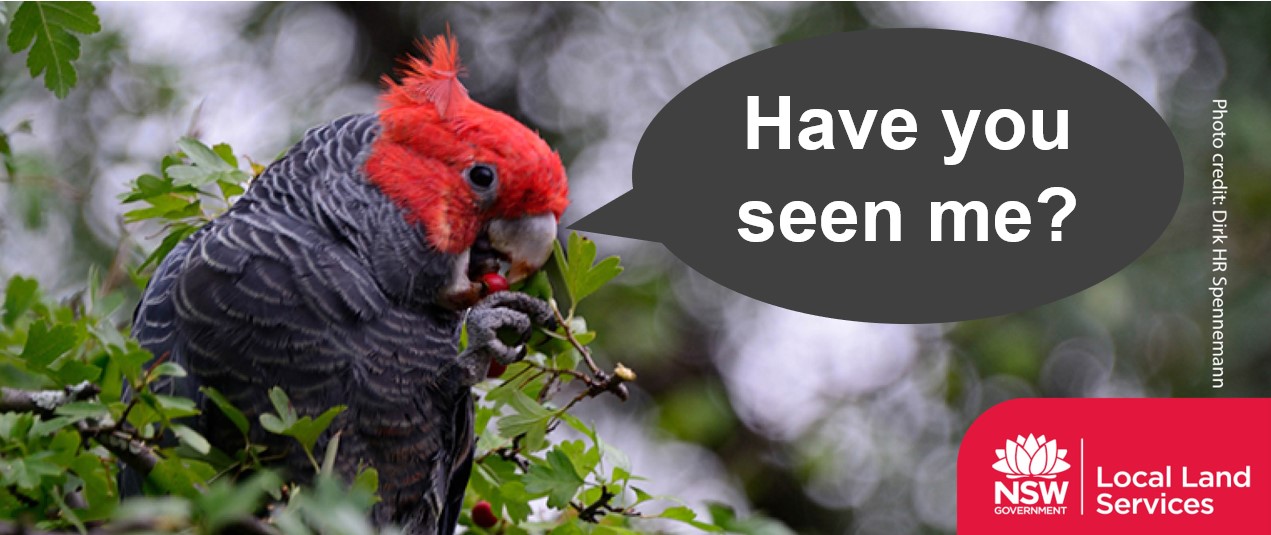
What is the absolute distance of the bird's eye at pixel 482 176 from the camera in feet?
7.36

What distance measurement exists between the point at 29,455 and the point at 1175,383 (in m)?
3.89

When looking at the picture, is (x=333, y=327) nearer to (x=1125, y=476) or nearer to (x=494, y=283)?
(x=494, y=283)

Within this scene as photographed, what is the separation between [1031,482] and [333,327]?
188cm

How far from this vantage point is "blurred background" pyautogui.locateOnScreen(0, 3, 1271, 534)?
13.5 ft

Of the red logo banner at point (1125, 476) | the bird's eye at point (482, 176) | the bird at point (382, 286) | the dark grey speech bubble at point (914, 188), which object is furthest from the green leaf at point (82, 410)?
the red logo banner at point (1125, 476)

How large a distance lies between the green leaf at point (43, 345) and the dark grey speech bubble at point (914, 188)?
5.67 ft

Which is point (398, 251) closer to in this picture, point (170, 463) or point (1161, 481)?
point (170, 463)

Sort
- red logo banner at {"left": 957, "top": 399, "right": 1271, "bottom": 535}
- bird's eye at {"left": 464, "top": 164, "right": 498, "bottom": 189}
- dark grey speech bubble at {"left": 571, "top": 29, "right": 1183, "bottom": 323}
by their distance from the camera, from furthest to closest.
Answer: dark grey speech bubble at {"left": 571, "top": 29, "right": 1183, "bottom": 323} < red logo banner at {"left": 957, "top": 399, "right": 1271, "bottom": 535} < bird's eye at {"left": 464, "top": 164, "right": 498, "bottom": 189}

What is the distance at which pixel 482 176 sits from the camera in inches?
88.5

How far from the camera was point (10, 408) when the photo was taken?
1.46m

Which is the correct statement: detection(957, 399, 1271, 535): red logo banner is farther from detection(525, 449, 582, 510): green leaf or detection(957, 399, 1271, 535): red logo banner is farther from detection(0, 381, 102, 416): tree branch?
detection(0, 381, 102, 416): tree branch

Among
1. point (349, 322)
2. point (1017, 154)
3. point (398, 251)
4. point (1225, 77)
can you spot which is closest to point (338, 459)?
point (349, 322)

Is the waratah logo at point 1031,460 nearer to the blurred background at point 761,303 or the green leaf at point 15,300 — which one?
the blurred background at point 761,303

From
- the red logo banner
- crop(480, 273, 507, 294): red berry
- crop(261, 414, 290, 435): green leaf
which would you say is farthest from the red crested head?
the red logo banner
